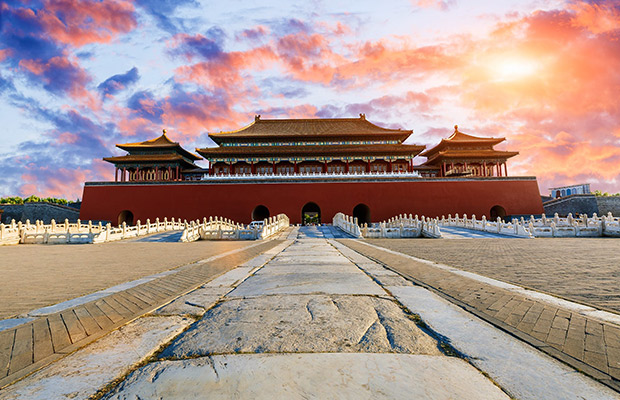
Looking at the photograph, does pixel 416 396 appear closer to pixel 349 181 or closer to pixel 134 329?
pixel 134 329

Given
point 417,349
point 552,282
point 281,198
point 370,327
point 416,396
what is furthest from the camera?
point 281,198

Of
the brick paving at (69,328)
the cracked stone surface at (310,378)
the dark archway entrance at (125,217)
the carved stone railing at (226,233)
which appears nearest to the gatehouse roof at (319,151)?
the dark archway entrance at (125,217)

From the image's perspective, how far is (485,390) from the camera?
1.19m

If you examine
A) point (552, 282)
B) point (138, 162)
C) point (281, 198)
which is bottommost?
point (552, 282)

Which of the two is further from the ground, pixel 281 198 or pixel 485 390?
pixel 281 198

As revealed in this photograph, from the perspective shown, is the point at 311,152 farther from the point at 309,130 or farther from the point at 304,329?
the point at 304,329

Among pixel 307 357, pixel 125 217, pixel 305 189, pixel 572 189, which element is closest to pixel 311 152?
pixel 305 189

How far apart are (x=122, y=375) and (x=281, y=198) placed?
2287cm

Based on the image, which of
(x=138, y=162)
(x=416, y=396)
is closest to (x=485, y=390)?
(x=416, y=396)

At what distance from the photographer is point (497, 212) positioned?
2544 centimetres

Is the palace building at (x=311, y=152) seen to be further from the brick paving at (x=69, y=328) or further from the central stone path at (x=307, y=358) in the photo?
the central stone path at (x=307, y=358)

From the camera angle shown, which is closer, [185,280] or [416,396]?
[416,396]

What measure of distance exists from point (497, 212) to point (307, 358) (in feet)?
95.9

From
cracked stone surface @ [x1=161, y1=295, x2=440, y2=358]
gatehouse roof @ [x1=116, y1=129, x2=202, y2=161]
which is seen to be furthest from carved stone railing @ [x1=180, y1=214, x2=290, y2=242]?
gatehouse roof @ [x1=116, y1=129, x2=202, y2=161]
